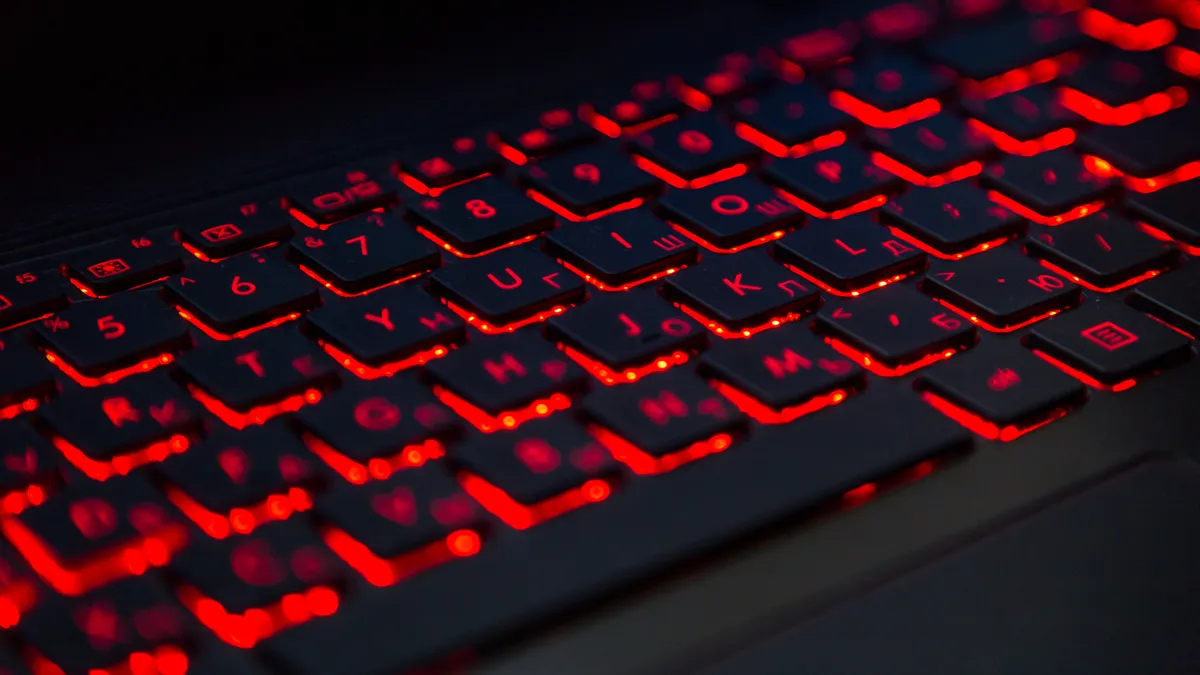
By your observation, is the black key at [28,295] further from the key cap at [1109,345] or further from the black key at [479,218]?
the key cap at [1109,345]

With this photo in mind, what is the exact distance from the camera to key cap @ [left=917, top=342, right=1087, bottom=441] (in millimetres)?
516

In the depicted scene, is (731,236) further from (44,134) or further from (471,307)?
(44,134)

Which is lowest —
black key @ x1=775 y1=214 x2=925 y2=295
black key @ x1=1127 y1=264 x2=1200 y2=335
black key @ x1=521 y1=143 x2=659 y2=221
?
black key @ x1=521 y1=143 x2=659 y2=221

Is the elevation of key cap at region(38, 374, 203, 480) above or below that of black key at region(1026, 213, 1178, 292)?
below

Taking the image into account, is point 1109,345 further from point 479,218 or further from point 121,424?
point 121,424

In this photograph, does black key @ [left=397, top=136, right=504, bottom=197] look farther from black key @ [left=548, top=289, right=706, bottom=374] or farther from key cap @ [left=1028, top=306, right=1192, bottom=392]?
key cap @ [left=1028, top=306, right=1192, bottom=392]

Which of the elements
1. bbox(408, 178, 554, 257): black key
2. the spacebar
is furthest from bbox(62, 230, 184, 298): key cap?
the spacebar

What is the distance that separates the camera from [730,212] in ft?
2.09

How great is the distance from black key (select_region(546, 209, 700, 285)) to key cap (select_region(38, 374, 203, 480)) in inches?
7.4

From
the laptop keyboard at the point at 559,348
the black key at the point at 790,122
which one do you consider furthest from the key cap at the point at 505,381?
the black key at the point at 790,122

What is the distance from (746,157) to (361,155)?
201 millimetres

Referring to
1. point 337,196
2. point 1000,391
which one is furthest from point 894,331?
point 337,196

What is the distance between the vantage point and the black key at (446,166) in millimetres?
659

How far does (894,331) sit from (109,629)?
330 mm
